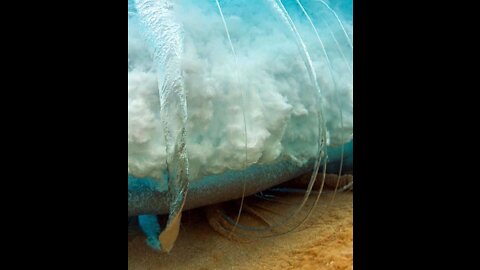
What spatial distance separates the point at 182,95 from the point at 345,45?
38 centimetres

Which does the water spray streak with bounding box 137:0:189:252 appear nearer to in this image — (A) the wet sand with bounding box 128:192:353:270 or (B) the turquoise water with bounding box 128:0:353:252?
(B) the turquoise water with bounding box 128:0:353:252

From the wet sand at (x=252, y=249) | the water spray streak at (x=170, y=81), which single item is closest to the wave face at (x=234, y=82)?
the water spray streak at (x=170, y=81)

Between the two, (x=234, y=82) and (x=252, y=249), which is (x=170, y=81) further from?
(x=252, y=249)

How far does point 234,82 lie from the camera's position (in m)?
0.83

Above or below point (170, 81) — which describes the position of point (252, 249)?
below

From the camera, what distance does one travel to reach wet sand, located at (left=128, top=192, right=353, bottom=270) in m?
0.93

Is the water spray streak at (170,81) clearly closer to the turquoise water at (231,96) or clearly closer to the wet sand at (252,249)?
the turquoise water at (231,96)

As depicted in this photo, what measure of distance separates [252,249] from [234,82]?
0.34 m

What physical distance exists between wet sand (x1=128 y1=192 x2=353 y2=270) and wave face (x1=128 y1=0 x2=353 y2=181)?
165 millimetres

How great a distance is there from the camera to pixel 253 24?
893 millimetres

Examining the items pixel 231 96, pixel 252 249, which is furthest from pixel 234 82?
pixel 252 249

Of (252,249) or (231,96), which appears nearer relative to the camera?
(231,96)
